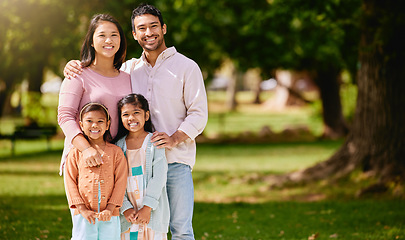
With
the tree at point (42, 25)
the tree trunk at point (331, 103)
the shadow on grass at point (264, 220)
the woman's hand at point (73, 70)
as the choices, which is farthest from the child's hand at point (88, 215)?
the tree trunk at point (331, 103)

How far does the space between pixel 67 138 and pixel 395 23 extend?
7.15 m

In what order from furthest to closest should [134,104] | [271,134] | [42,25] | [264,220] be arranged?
[271,134], [42,25], [264,220], [134,104]

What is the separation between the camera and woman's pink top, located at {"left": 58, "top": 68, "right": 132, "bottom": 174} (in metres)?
3.95

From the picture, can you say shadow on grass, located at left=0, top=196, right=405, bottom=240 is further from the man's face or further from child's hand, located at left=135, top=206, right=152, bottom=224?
the man's face

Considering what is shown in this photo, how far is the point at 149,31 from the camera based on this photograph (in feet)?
13.8

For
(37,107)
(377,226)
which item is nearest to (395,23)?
(377,226)

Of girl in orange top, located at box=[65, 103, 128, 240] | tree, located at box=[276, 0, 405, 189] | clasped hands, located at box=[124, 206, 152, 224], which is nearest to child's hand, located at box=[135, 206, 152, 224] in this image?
clasped hands, located at box=[124, 206, 152, 224]

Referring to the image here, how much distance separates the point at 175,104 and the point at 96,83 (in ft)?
2.09

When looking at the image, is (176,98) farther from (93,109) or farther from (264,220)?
(264,220)

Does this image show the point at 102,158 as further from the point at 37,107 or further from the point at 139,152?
the point at 37,107

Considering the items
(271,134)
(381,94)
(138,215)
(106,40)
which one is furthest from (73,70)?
(271,134)

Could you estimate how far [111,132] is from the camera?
417 cm

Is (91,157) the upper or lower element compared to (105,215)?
upper

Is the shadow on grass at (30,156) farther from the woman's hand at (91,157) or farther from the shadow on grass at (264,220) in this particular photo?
the woman's hand at (91,157)
